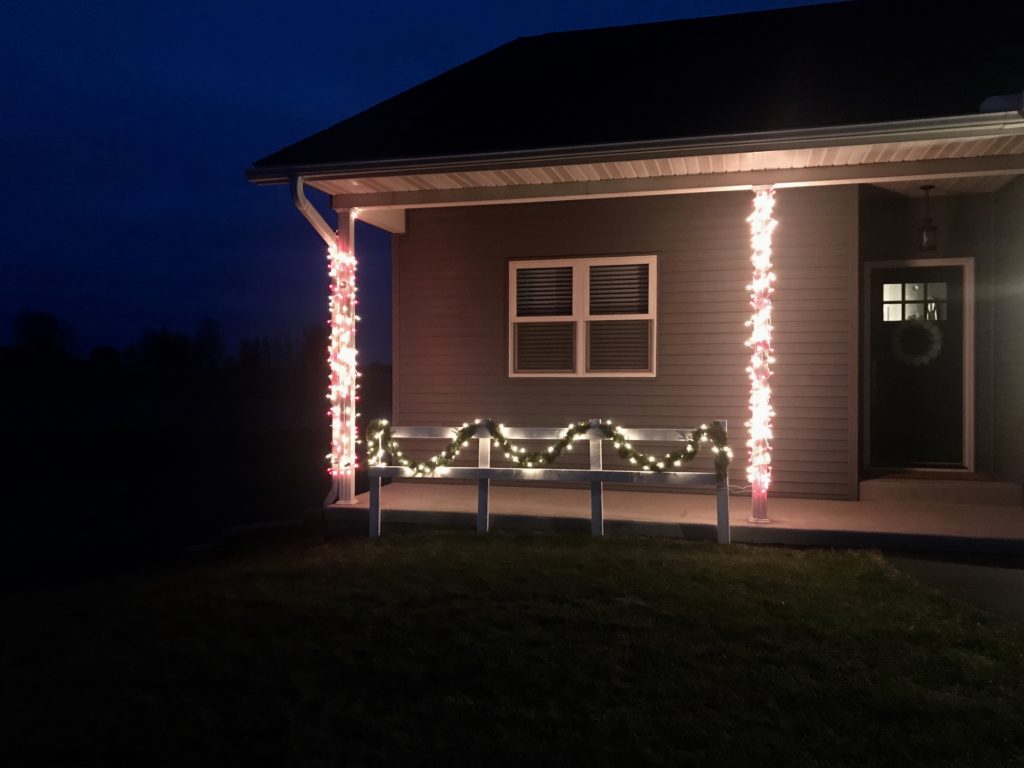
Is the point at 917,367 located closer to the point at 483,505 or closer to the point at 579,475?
the point at 579,475

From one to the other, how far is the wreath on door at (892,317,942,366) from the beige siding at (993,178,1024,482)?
54cm

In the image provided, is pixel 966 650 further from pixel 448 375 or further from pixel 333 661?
pixel 448 375

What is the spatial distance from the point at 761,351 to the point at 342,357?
3601 mm

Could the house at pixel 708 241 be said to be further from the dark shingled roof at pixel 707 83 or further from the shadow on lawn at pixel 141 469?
the shadow on lawn at pixel 141 469

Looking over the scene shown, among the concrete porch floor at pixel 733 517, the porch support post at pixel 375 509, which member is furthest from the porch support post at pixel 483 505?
the porch support post at pixel 375 509

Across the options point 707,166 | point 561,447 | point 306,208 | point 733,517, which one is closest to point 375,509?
point 561,447

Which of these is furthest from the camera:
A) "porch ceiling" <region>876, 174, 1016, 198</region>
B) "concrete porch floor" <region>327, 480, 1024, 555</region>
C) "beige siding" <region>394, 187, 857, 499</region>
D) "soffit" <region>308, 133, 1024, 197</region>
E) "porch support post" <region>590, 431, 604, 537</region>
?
"beige siding" <region>394, 187, 857, 499</region>

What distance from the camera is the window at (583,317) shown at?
348 inches

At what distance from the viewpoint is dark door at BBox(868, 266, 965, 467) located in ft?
28.1

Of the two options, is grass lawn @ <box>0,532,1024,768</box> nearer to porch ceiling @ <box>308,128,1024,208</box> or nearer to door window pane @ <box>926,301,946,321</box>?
porch ceiling @ <box>308,128,1024,208</box>

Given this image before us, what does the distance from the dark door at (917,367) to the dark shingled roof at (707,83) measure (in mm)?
2255

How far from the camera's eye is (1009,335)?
7.84 m

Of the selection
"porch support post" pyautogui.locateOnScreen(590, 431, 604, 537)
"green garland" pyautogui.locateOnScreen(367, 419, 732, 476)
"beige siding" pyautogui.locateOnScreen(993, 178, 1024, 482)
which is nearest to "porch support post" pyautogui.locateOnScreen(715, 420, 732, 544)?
"green garland" pyautogui.locateOnScreen(367, 419, 732, 476)

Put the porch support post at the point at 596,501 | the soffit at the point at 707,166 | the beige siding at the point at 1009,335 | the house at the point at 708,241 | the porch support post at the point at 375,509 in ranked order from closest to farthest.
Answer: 1. the soffit at the point at 707,166
2. the house at the point at 708,241
3. the porch support post at the point at 596,501
4. the porch support post at the point at 375,509
5. the beige siding at the point at 1009,335
